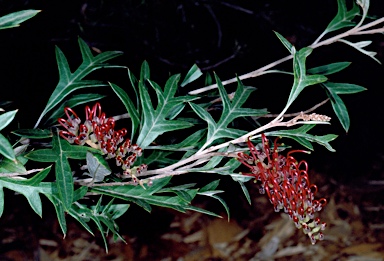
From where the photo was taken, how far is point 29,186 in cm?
66

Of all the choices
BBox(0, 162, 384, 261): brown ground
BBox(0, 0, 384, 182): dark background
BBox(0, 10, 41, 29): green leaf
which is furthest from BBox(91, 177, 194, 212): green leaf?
BBox(0, 162, 384, 261): brown ground

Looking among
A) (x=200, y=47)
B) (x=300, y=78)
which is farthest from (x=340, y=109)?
(x=200, y=47)

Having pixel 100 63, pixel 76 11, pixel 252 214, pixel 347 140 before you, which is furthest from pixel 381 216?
pixel 100 63

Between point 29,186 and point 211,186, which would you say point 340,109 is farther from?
point 29,186

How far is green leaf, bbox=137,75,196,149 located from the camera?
683mm

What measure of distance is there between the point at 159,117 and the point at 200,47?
60.7 inches

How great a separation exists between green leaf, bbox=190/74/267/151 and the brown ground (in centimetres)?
145

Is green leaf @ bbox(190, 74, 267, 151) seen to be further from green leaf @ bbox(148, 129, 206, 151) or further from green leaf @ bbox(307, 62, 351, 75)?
green leaf @ bbox(307, 62, 351, 75)

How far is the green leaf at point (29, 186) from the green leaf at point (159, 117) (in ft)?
0.46

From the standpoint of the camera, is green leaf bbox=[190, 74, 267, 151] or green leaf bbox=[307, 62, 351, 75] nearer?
green leaf bbox=[190, 74, 267, 151]

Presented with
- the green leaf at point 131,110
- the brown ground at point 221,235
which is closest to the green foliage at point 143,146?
the green leaf at point 131,110

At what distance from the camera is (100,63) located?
809 mm

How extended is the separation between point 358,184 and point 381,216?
0.64 feet

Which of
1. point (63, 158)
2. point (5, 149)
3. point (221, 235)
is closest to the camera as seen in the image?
point (5, 149)
